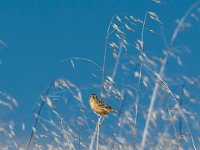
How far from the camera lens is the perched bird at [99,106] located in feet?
17.2

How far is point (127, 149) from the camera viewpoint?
5648mm

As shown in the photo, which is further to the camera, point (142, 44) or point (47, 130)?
point (47, 130)

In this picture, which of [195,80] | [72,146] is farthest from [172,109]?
[72,146]

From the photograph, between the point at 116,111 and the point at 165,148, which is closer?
the point at 116,111

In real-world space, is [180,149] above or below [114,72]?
below

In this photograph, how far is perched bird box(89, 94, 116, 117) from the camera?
523cm

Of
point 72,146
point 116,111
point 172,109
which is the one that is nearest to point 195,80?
point 172,109

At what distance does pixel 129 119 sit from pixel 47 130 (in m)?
0.61

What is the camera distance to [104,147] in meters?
5.75

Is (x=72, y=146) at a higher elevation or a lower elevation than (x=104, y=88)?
lower

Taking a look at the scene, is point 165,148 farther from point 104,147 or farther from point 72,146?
point 72,146

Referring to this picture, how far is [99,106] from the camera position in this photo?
5.30 metres

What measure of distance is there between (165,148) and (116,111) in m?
0.73

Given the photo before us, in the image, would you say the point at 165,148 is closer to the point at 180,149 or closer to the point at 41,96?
the point at 180,149
